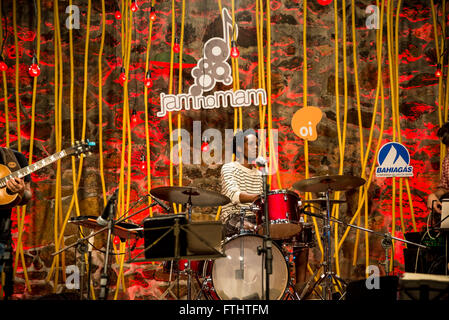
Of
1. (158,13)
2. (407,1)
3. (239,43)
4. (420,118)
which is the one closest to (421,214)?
(420,118)

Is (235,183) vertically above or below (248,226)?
above

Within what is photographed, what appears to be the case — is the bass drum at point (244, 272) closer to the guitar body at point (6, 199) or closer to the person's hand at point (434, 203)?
the person's hand at point (434, 203)

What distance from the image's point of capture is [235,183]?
5.38m

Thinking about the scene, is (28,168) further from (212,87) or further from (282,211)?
(212,87)

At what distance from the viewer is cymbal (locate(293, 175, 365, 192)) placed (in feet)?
15.4

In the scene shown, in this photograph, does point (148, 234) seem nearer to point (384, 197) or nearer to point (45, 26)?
point (384, 197)

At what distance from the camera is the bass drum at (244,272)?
452 centimetres

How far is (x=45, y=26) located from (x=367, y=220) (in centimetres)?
496

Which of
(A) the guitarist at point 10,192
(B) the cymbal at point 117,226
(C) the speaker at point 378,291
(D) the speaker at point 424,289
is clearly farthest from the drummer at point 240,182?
(A) the guitarist at point 10,192

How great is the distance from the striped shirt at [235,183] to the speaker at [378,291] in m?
1.55

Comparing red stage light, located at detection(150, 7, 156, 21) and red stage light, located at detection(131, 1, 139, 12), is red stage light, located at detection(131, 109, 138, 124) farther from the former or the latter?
red stage light, located at detection(131, 1, 139, 12)

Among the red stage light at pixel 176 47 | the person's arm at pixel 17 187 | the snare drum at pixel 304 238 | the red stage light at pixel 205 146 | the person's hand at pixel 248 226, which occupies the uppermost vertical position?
the red stage light at pixel 176 47

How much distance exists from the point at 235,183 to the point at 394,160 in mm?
2194

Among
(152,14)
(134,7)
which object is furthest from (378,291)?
(134,7)
